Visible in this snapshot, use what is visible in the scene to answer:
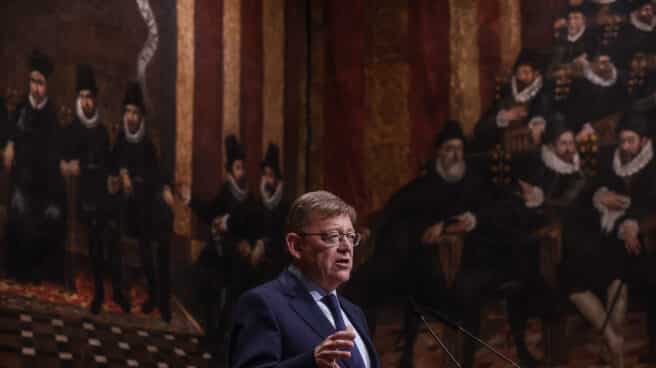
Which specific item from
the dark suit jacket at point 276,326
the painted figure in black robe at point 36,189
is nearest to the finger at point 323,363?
the dark suit jacket at point 276,326

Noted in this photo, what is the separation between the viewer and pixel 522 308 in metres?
9.90

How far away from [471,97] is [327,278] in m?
6.81

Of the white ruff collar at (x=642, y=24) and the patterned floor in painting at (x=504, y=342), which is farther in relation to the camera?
the white ruff collar at (x=642, y=24)

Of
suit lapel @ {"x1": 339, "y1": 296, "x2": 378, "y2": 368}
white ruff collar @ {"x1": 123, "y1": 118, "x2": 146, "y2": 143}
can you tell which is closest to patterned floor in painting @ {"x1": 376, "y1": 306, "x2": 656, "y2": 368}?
white ruff collar @ {"x1": 123, "y1": 118, "x2": 146, "y2": 143}

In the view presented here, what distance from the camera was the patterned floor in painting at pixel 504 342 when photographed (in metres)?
9.35

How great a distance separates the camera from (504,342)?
9930mm

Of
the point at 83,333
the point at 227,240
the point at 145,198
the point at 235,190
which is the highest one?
the point at 145,198

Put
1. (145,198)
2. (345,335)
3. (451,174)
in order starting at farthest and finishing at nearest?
(451,174)
(145,198)
(345,335)

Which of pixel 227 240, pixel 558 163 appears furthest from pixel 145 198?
pixel 558 163

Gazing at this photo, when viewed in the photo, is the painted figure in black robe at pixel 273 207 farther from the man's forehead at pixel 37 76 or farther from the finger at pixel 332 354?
the finger at pixel 332 354

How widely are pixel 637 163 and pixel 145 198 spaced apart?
14.8 ft

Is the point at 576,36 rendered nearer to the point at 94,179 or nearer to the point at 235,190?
the point at 235,190

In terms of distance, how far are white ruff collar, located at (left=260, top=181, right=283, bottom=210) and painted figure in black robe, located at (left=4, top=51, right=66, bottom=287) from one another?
2.77 m

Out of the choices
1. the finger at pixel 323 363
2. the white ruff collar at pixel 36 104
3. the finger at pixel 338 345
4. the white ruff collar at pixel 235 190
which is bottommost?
the white ruff collar at pixel 235 190
